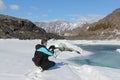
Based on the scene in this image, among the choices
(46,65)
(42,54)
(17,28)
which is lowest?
(46,65)

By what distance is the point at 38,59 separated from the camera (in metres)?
13.7

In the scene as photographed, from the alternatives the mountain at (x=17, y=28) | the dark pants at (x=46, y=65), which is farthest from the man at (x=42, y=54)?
the mountain at (x=17, y=28)

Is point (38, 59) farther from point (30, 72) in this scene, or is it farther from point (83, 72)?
point (83, 72)

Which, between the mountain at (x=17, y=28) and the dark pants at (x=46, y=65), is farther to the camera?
the mountain at (x=17, y=28)

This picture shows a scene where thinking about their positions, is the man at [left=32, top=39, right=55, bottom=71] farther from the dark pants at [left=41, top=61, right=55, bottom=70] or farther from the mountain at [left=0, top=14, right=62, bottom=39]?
the mountain at [left=0, top=14, right=62, bottom=39]

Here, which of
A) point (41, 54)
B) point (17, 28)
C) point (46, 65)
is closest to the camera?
point (41, 54)

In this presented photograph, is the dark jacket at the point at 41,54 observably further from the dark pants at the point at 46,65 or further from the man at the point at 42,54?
the dark pants at the point at 46,65

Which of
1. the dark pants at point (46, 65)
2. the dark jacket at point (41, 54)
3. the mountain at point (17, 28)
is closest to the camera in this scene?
the dark jacket at point (41, 54)

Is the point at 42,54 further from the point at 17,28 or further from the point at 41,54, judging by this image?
the point at 17,28

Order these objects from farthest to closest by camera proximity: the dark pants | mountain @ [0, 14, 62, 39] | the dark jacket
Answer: mountain @ [0, 14, 62, 39] < the dark pants < the dark jacket

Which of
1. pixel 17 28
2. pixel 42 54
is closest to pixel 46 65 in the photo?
pixel 42 54

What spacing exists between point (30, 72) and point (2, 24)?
81.6 meters

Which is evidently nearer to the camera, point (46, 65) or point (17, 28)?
point (46, 65)

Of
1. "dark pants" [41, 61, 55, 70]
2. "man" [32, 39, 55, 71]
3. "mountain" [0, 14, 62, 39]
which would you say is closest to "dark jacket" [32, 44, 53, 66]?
"man" [32, 39, 55, 71]
